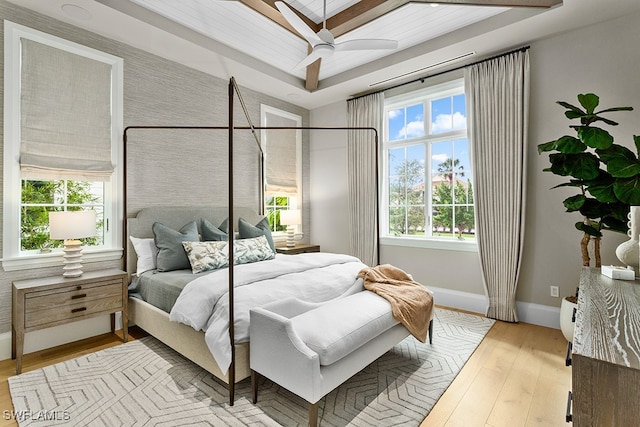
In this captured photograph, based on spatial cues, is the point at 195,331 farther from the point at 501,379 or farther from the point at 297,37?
the point at 297,37

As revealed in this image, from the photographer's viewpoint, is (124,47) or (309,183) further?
(309,183)

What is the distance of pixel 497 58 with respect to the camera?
3.44m

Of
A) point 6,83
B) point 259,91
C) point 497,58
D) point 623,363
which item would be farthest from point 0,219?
point 497,58

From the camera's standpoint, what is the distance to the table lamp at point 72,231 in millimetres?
2523

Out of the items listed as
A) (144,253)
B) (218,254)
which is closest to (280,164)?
(218,254)

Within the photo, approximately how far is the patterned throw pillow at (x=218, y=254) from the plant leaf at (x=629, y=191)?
9.94 ft

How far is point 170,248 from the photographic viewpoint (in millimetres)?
3094

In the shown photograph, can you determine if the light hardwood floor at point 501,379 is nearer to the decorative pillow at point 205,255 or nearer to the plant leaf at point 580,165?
the decorative pillow at point 205,255

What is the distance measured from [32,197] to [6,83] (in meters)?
0.97

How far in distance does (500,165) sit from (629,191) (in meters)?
1.38

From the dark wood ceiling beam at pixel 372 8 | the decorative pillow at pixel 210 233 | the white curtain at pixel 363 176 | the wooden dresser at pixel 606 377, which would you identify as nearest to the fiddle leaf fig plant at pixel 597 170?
the dark wood ceiling beam at pixel 372 8

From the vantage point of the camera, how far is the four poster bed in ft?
6.56

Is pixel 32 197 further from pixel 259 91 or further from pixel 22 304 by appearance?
pixel 259 91

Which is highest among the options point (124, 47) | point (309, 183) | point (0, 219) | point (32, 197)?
point (124, 47)
